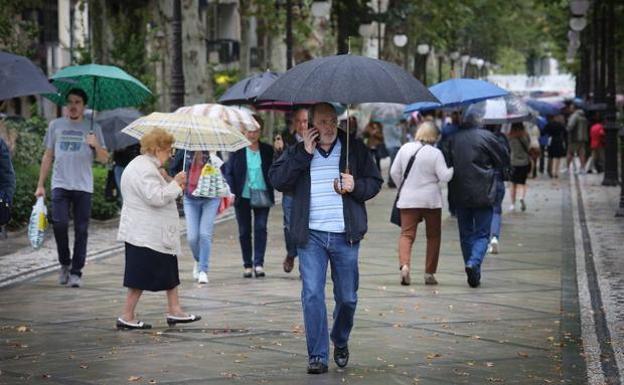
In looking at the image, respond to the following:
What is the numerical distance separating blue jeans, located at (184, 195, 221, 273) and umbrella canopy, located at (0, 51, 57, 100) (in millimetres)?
2435

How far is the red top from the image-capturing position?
37.5m

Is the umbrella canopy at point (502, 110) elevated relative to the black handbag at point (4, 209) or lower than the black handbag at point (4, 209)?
elevated

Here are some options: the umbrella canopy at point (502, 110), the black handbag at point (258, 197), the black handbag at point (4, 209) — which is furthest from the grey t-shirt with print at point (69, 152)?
the umbrella canopy at point (502, 110)

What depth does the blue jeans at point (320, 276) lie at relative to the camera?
9.44 meters

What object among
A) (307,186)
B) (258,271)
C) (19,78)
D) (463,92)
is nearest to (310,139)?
(307,186)

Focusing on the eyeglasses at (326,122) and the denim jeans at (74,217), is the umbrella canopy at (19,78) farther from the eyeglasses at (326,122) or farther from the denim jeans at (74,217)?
the eyeglasses at (326,122)

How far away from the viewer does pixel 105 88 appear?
15.1 metres

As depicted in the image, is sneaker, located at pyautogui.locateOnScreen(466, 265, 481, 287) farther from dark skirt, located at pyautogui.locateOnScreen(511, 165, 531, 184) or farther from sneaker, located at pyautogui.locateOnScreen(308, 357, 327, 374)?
A: dark skirt, located at pyautogui.locateOnScreen(511, 165, 531, 184)

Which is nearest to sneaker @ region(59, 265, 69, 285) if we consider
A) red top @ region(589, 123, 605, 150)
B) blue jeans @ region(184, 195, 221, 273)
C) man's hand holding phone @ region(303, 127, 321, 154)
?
blue jeans @ region(184, 195, 221, 273)

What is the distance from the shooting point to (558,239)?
2041 centimetres

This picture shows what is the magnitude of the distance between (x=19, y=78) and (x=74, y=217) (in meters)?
2.08

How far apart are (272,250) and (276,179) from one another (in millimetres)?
8880

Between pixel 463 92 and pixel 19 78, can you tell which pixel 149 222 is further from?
pixel 463 92

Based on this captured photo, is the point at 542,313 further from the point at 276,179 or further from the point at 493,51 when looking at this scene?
the point at 493,51
